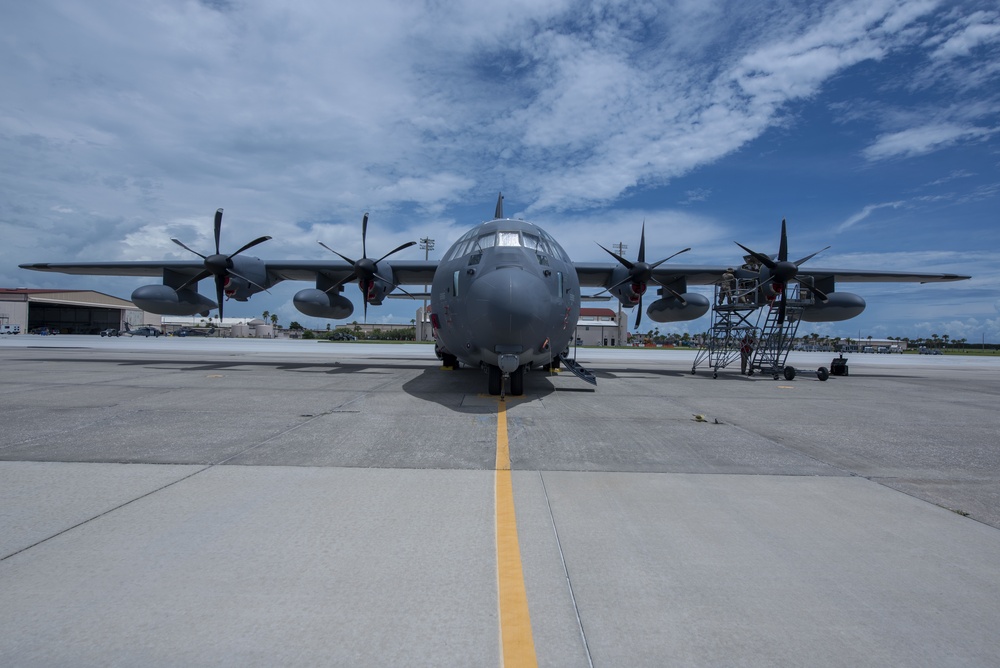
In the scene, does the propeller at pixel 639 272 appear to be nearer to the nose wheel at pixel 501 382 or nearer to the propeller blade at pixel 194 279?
the nose wheel at pixel 501 382

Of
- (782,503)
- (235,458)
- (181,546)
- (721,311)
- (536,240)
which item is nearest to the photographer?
(181,546)

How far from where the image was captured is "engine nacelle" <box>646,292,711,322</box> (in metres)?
20.9

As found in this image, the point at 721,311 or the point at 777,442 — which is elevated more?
the point at 721,311

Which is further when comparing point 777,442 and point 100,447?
point 777,442

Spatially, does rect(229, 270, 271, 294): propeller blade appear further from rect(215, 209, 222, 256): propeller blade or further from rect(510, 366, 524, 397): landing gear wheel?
rect(510, 366, 524, 397): landing gear wheel

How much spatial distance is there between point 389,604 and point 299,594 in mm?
531

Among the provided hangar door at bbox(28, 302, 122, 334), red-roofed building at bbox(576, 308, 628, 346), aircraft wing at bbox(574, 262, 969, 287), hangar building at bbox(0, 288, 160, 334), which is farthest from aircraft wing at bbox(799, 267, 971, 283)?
hangar door at bbox(28, 302, 122, 334)

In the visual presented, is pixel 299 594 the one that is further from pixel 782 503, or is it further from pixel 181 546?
pixel 782 503

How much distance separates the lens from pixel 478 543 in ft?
12.4

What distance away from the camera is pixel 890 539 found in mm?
4035

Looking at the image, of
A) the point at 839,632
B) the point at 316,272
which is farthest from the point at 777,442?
the point at 316,272

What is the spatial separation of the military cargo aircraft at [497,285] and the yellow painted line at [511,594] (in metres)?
5.38

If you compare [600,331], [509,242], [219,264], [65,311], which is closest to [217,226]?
[219,264]

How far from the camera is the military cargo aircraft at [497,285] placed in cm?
1009
